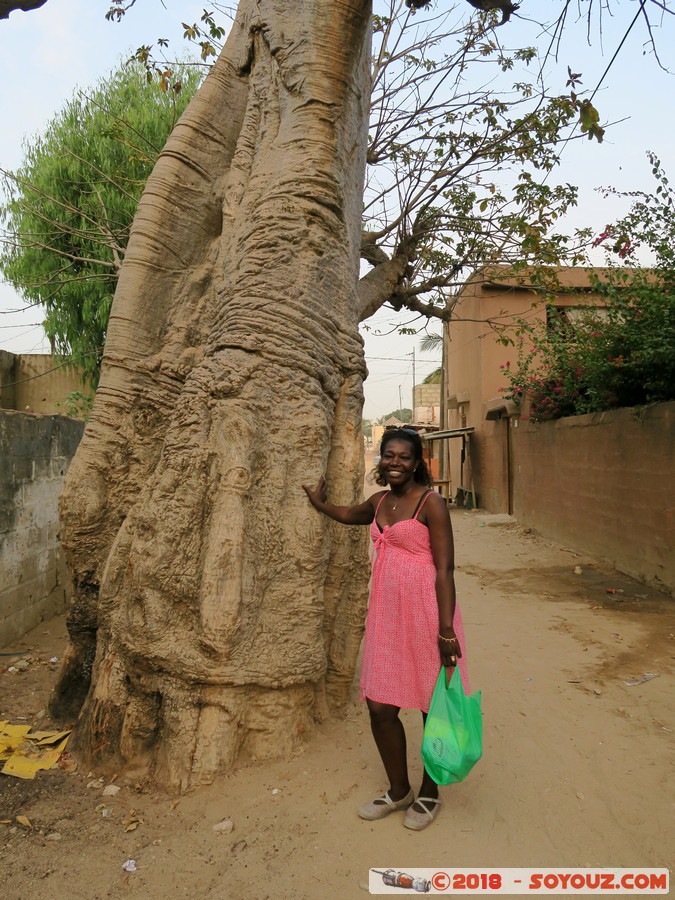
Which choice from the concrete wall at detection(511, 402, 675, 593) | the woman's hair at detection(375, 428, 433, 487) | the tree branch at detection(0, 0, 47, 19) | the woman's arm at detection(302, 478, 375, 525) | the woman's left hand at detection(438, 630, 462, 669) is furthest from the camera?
the concrete wall at detection(511, 402, 675, 593)

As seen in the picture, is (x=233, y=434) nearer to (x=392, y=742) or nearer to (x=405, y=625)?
(x=405, y=625)

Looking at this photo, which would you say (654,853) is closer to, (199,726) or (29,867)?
(199,726)

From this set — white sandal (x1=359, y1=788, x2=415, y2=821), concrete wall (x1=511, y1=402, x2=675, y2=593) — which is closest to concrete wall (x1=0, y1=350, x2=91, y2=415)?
concrete wall (x1=511, y1=402, x2=675, y2=593)

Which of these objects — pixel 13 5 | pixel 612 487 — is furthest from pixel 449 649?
pixel 612 487

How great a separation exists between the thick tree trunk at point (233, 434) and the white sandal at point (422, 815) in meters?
0.67

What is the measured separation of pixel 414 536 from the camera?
244 cm

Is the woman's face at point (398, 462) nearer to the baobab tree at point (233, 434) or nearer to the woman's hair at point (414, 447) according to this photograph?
the woman's hair at point (414, 447)

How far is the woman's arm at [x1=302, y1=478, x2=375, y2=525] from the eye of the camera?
9.02 ft

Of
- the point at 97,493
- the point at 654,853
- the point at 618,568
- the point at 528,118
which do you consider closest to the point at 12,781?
the point at 97,493

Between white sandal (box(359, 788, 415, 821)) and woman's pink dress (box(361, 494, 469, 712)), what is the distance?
42cm

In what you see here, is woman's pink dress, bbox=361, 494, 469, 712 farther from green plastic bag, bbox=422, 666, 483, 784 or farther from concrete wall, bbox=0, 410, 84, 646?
concrete wall, bbox=0, 410, 84, 646

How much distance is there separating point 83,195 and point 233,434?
35.6 feet

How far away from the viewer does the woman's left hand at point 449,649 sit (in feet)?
7.55

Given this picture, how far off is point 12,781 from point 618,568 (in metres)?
6.32
